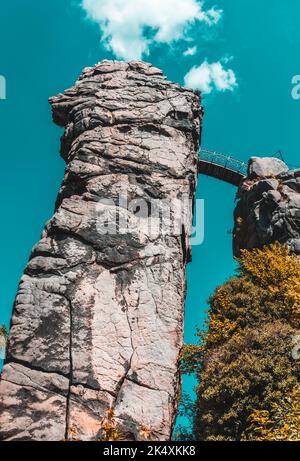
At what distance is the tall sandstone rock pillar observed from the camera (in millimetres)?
11953

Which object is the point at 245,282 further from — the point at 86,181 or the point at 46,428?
the point at 46,428

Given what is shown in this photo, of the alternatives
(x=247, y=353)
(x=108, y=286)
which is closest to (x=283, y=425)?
(x=247, y=353)

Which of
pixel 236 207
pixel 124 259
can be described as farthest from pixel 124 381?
pixel 236 207

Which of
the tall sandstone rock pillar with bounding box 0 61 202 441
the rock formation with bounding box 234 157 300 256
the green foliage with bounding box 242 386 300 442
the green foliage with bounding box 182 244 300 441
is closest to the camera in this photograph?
the green foliage with bounding box 242 386 300 442

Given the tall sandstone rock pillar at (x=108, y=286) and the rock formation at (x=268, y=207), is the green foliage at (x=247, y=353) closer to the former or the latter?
the tall sandstone rock pillar at (x=108, y=286)

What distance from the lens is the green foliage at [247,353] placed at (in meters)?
16.1

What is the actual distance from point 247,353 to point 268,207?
38.2 feet

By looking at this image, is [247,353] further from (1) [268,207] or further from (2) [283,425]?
(1) [268,207]

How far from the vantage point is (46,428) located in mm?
11445

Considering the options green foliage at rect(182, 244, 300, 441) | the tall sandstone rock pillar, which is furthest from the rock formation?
the tall sandstone rock pillar

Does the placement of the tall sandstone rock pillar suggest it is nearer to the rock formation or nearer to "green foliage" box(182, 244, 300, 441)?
"green foliage" box(182, 244, 300, 441)

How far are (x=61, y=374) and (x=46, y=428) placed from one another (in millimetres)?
1289

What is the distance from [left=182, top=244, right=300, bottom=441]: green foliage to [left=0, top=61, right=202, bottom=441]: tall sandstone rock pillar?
3421 mm

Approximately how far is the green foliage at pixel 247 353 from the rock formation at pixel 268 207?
4.39 m
